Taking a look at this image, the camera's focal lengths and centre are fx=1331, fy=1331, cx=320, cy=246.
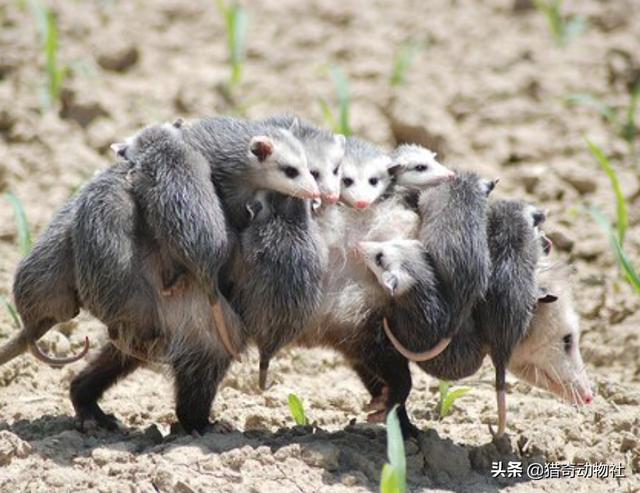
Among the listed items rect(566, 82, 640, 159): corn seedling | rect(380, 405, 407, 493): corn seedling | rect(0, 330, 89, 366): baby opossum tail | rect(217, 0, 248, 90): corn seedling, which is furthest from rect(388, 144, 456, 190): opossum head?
rect(217, 0, 248, 90): corn seedling

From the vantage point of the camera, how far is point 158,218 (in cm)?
470

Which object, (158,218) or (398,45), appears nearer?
(158,218)

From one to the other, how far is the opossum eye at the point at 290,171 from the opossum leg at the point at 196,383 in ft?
2.37

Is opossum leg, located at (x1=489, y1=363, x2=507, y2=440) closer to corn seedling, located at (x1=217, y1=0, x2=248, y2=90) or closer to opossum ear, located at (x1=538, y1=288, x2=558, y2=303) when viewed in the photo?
opossum ear, located at (x1=538, y1=288, x2=558, y2=303)

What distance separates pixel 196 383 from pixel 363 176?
1.03 meters

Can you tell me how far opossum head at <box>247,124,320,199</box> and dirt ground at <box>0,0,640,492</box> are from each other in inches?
32.5

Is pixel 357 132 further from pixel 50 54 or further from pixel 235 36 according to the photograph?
pixel 50 54

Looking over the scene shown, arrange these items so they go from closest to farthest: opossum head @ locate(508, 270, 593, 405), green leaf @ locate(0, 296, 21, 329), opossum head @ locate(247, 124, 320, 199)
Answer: opossum head @ locate(247, 124, 320, 199) < opossum head @ locate(508, 270, 593, 405) < green leaf @ locate(0, 296, 21, 329)

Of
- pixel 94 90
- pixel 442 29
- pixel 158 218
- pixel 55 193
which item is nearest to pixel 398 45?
pixel 442 29

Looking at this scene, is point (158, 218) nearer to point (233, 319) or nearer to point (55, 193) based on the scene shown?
point (233, 319)

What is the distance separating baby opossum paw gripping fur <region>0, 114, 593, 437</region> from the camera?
15.5ft

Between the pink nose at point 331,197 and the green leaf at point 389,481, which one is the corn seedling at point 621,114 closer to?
the pink nose at point 331,197

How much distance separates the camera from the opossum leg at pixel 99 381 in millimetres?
5211

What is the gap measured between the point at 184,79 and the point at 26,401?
130 inches
